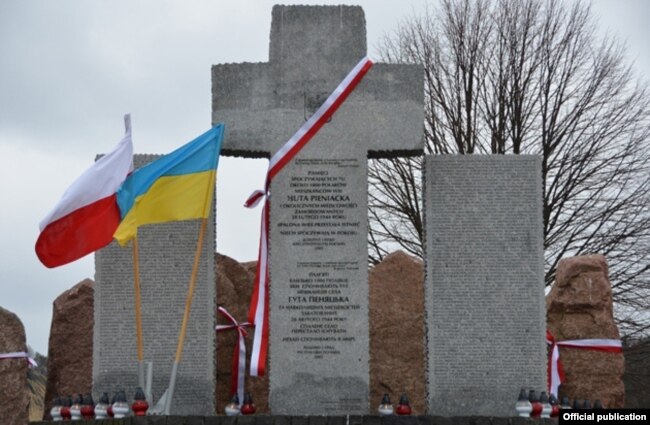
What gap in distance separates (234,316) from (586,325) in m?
5.13

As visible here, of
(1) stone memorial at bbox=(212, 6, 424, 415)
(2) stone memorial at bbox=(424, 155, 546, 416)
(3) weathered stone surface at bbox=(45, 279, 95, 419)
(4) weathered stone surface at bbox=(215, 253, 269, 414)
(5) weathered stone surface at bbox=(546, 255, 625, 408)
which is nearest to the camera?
(1) stone memorial at bbox=(212, 6, 424, 415)

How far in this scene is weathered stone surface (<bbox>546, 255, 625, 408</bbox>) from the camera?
17.6m

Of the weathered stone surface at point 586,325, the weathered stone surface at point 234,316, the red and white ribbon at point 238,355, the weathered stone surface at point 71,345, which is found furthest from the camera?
the weathered stone surface at point 586,325

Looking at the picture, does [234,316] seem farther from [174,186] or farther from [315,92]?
[315,92]

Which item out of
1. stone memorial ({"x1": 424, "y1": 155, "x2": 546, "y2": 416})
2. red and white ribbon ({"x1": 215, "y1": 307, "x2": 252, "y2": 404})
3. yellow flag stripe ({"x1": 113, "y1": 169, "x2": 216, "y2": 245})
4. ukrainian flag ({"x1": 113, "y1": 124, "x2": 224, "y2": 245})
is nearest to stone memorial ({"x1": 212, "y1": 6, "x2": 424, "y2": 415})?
ukrainian flag ({"x1": 113, "y1": 124, "x2": 224, "y2": 245})

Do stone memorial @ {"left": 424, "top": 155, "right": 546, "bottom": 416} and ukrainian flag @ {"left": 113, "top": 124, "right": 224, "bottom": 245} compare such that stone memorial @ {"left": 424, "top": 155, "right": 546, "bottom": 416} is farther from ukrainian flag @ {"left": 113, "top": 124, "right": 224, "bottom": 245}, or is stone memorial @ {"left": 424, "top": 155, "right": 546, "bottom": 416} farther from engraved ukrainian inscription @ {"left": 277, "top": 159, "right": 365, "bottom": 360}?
ukrainian flag @ {"left": 113, "top": 124, "right": 224, "bottom": 245}

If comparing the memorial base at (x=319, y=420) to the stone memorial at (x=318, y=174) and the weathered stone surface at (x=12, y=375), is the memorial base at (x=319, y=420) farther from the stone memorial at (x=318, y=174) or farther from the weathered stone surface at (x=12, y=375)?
the weathered stone surface at (x=12, y=375)

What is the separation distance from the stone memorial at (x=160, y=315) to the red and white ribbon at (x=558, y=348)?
4.97m

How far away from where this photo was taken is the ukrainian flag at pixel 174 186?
13828 mm

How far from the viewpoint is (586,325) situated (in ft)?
58.8

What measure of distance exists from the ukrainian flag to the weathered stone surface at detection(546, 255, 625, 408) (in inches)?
249

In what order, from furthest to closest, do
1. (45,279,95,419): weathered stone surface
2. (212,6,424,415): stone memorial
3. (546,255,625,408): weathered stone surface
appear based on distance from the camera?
(546,255,625,408): weathered stone surface, (45,279,95,419): weathered stone surface, (212,6,424,415): stone memorial

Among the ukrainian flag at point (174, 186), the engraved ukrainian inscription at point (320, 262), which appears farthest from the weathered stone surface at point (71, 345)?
the engraved ukrainian inscription at point (320, 262)

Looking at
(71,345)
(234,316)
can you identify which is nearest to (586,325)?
(234,316)
